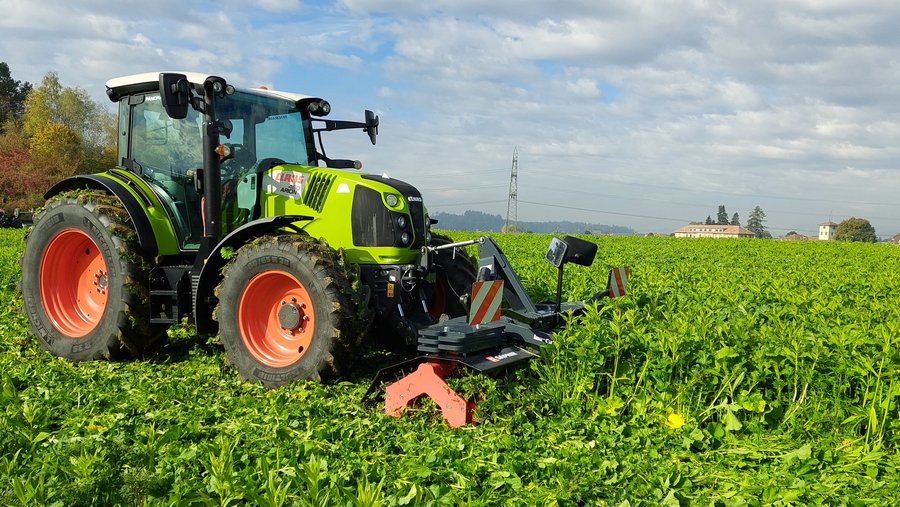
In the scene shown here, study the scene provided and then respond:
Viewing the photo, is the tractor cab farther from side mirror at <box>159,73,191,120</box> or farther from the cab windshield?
side mirror at <box>159,73,191,120</box>

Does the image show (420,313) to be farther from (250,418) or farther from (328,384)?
(250,418)

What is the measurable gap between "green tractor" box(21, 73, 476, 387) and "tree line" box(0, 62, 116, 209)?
31853mm

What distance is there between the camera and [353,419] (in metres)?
4.88

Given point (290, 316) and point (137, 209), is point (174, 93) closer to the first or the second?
point (137, 209)

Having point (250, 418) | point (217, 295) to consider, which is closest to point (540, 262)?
point (217, 295)

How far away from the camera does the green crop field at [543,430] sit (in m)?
3.36

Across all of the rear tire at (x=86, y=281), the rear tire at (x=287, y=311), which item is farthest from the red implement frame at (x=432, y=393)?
the rear tire at (x=86, y=281)

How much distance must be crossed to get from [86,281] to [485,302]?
176 inches

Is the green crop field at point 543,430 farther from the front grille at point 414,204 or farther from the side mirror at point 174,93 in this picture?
the side mirror at point 174,93

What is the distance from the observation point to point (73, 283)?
7281mm

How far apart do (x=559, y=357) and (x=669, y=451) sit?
1108 mm

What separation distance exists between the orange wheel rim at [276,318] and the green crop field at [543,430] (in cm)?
36

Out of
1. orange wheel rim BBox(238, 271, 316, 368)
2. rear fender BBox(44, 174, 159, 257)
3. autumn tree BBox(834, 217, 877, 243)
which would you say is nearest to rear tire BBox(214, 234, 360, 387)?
orange wheel rim BBox(238, 271, 316, 368)

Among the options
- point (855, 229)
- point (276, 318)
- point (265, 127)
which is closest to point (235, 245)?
point (276, 318)
